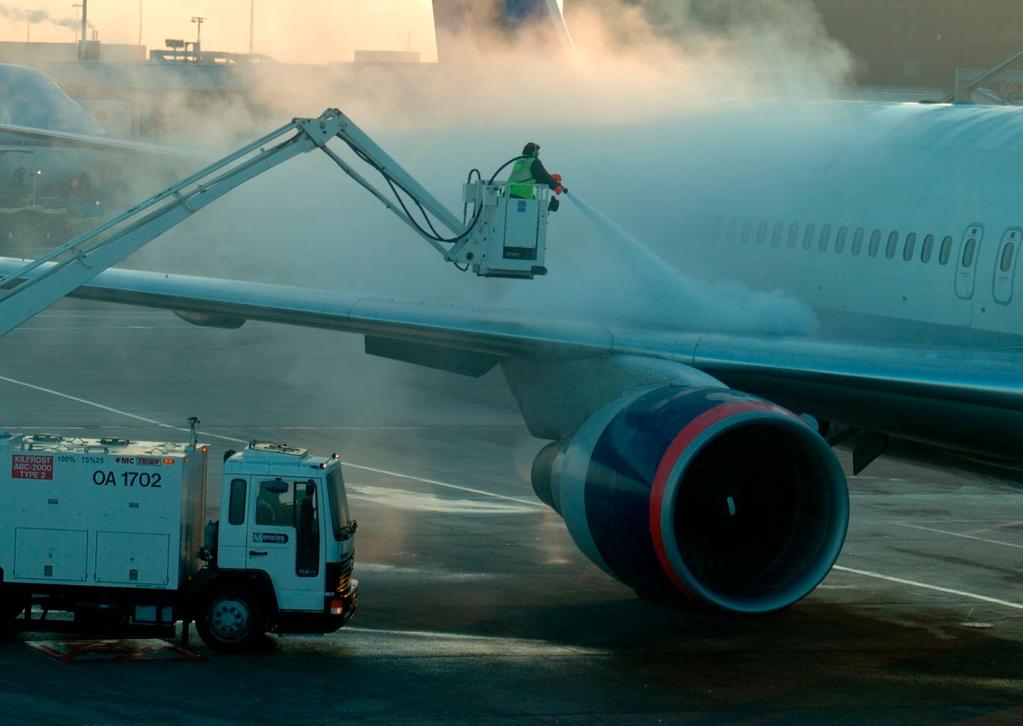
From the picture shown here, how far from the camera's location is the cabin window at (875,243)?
53.5 feet

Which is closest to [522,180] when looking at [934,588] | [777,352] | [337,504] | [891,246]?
[777,352]

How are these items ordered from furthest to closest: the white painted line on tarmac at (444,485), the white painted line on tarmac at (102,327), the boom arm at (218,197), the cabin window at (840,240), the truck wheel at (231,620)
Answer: the white painted line on tarmac at (102,327) < the white painted line on tarmac at (444,485) < the cabin window at (840,240) < the boom arm at (218,197) < the truck wheel at (231,620)

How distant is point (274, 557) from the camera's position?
13812mm

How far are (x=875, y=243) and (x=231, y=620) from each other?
6.90 m

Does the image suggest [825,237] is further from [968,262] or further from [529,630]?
[529,630]

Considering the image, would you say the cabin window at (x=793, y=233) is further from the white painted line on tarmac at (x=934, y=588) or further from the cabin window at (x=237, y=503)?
the cabin window at (x=237, y=503)

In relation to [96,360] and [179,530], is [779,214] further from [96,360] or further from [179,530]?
[96,360]

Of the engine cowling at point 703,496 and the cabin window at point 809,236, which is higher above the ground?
the cabin window at point 809,236

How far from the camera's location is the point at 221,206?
30.4 meters

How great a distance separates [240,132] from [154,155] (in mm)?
5993

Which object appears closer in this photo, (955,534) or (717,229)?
(717,229)

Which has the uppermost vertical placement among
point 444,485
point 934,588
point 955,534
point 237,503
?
point 237,503

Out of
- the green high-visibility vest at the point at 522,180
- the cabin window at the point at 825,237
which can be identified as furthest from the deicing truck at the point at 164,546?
the cabin window at the point at 825,237

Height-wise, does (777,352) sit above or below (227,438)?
above
